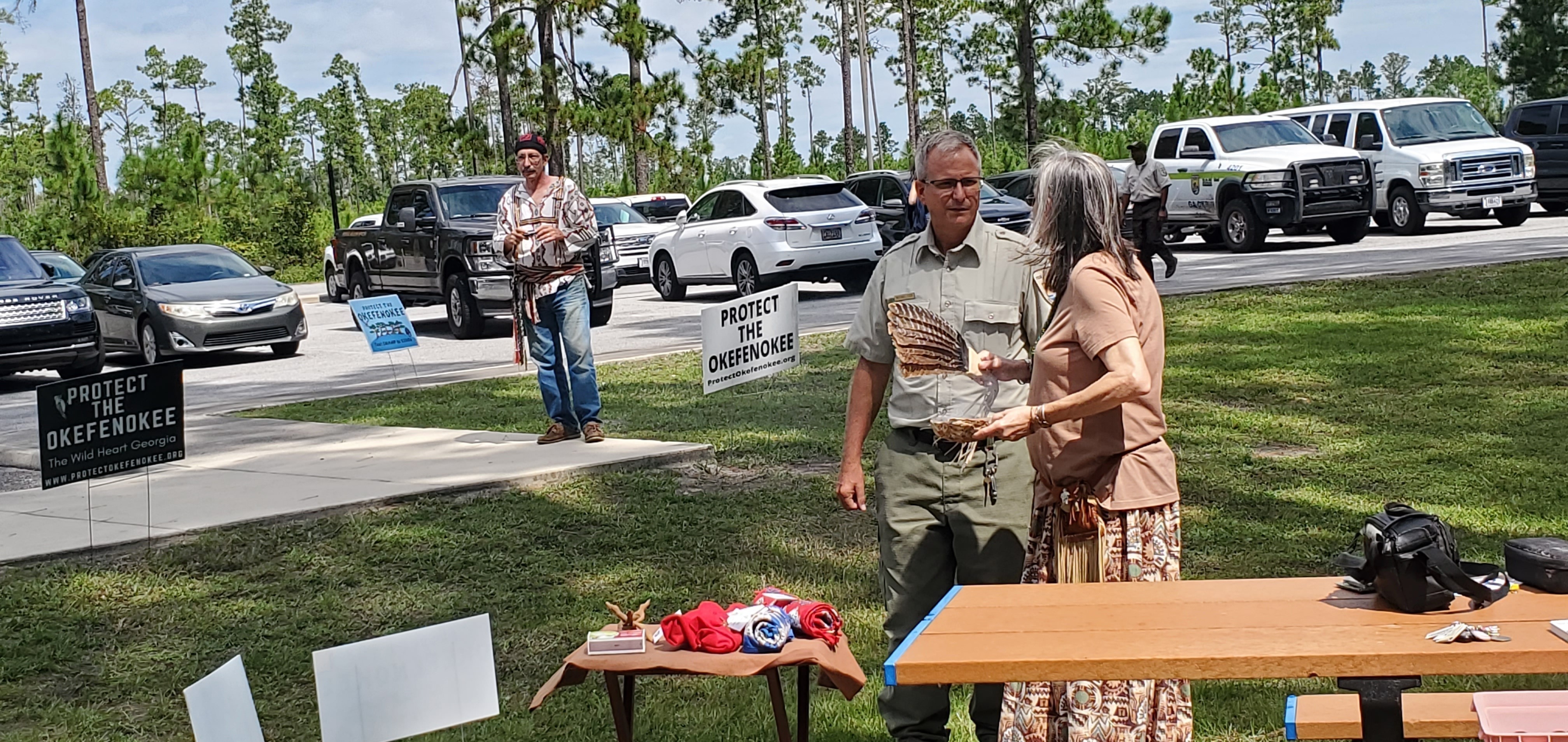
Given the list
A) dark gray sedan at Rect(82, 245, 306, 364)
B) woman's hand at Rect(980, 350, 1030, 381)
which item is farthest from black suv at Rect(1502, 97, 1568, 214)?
woman's hand at Rect(980, 350, 1030, 381)

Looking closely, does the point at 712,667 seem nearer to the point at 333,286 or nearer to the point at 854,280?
the point at 854,280

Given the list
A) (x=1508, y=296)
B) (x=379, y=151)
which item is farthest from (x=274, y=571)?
(x=379, y=151)

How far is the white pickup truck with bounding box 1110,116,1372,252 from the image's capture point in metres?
22.8

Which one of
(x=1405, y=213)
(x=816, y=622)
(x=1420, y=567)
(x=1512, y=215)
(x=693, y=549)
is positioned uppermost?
(x=1405, y=213)

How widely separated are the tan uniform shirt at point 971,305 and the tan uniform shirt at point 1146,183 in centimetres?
1311

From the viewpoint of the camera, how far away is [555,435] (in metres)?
9.44

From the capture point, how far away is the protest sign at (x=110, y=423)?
665 centimetres

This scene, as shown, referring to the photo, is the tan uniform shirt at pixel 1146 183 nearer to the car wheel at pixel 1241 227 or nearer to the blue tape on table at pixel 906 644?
the car wheel at pixel 1241 227

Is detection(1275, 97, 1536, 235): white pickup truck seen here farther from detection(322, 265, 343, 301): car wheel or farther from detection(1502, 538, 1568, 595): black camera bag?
detection(1502, 538, 1568, 595): black camera bag

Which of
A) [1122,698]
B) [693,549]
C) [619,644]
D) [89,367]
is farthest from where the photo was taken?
[89,367]

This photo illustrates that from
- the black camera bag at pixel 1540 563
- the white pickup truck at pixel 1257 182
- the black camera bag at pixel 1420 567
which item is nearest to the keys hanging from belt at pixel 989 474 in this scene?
the black camera bag at pixel 1420 567

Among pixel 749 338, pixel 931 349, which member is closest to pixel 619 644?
pixel 931 349

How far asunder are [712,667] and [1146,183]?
1430cm

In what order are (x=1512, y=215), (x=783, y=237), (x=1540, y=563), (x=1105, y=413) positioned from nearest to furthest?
(x=1540, y=563) → (x=1105, y=413) → (x=783, y=237) → (x=1512, y=215)
